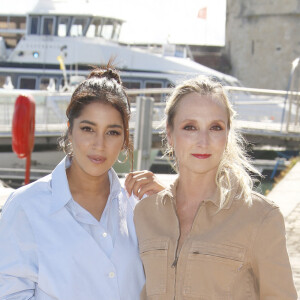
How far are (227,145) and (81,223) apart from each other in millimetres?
520

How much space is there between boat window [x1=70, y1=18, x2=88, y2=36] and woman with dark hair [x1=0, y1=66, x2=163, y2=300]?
64.0 ft

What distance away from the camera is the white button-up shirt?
2.21 meters

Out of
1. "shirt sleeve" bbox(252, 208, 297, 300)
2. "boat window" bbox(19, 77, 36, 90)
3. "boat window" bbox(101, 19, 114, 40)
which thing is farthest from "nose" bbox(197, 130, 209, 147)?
"boat window" bbox(101, 19, 114, 40)

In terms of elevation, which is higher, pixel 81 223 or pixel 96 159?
pixel 96 159

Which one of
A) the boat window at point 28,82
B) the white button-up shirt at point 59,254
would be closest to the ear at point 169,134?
the white button-up shirt at point 59,254

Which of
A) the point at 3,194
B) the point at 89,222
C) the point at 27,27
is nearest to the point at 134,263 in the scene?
the point at 89,222

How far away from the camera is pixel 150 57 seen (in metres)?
20.8

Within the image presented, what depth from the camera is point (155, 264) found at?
2.14 metres

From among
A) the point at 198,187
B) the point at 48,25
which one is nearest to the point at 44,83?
the point at 48,25

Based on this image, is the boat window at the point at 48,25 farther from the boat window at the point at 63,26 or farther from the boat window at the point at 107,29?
the boat window at the point at 107,29

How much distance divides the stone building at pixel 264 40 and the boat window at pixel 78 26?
14529 mm

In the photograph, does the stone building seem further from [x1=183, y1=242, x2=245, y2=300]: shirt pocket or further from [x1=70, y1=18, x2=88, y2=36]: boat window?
[x1=183, y1=242, x2=245, y2=300]: shirt pocket

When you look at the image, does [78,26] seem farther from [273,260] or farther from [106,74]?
[273,260]

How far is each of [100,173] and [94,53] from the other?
18949mm
